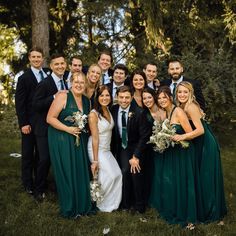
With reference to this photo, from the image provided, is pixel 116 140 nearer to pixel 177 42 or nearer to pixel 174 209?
pixel 174 209

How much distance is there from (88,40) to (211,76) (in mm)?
4799

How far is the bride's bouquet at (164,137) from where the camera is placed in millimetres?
4922

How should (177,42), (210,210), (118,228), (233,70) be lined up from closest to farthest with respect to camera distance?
A: (118,228) < (210,210) < (233,70) < (177,42)

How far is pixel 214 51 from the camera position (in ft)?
34.9

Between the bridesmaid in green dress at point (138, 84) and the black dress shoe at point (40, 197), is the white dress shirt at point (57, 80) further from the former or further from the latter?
the black dress shoe at point (40, 197)

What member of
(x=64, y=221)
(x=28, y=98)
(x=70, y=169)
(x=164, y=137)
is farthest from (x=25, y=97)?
(x=164, y=137)

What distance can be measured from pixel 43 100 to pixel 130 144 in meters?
1.38

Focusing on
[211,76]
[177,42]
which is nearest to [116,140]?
[211,76]

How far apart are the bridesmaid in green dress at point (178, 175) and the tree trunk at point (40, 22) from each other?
663cm

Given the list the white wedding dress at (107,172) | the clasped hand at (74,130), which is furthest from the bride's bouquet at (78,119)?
the white wedding dress at (107,172)

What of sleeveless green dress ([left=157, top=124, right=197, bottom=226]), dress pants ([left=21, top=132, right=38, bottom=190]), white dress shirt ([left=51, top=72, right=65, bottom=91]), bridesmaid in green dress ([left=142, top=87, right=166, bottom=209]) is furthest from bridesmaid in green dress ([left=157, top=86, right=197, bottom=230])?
dress pants ([left=21, top=132, right=38, bottom=190])

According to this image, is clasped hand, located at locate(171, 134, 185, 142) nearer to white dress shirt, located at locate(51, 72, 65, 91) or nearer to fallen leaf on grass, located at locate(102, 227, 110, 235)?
fallen leaf on grass, located at locate(102, 227, 110, 235)

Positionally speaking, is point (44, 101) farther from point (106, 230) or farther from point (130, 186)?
point (106, 230)

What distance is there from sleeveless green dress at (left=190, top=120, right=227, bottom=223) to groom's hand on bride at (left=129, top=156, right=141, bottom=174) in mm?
825
